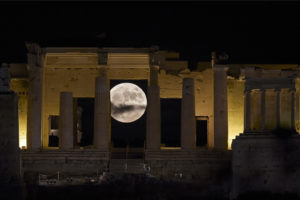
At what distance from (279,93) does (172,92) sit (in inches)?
399

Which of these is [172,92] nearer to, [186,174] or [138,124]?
[186,174]

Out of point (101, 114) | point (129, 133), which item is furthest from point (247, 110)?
point (129, 133)

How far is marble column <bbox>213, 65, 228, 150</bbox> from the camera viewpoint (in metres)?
54.1

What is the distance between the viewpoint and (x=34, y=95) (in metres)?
55.7

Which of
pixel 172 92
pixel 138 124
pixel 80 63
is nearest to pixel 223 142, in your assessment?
pixel 172 92

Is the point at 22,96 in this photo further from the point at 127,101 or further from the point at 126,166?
the point at 126,166

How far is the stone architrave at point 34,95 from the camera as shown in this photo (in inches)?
2165

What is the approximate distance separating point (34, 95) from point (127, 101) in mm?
8883

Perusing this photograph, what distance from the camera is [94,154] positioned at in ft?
172

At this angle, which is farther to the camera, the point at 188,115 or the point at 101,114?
the point at 101,114

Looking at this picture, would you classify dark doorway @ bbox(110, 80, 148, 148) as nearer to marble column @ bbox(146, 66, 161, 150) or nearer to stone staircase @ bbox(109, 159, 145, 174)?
marble column @ bbox(146, 66, 161, 150)

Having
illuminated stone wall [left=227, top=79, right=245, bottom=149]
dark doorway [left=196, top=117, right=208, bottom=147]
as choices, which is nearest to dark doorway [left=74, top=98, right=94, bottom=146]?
dark doorway [left=196, top=117, right=208, bottom=147]

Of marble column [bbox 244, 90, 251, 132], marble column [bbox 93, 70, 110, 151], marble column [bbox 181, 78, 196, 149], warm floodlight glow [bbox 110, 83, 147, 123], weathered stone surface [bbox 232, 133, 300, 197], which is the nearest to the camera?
weathered stone surface [bbox 232, 133, 300, 197]

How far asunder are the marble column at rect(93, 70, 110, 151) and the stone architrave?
4104 millimetres
